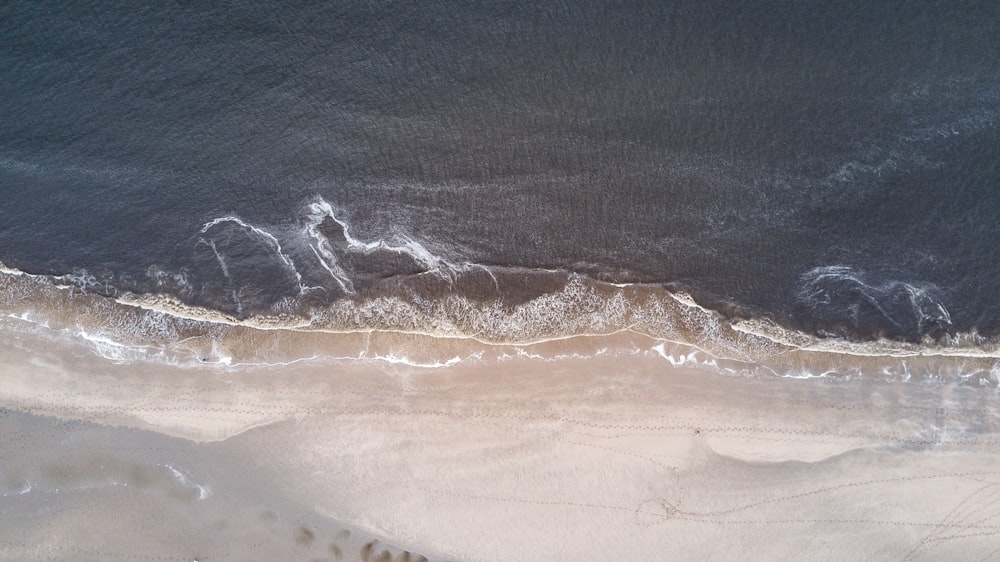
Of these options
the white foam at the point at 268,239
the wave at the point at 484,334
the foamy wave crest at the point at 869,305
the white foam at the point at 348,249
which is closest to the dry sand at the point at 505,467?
the wave at the point at 484,334

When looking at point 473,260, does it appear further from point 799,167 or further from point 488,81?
point 799,167

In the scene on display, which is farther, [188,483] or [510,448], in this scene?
[188,483]

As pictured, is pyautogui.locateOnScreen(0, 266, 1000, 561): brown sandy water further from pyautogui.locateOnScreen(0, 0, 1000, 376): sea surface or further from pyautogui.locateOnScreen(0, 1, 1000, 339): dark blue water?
pyautogui.locateOnScreen(0, 1, 1000, 339): dark blue water

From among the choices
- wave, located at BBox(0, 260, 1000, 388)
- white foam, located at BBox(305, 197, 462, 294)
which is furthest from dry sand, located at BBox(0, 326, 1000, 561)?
white foam, located at BBox(305, 197, 462, 294)

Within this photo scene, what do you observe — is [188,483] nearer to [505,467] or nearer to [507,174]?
[505,467]

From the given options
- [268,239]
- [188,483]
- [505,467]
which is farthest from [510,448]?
[268,239]

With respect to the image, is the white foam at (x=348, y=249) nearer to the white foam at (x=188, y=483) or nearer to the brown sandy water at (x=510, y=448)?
the brown sandy water at (x=510, y=448)
